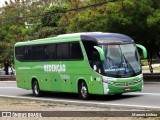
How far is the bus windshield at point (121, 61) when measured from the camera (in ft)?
60.3

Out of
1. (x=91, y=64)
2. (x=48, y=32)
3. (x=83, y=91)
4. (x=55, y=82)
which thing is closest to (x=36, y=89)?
(x=55, y=82)

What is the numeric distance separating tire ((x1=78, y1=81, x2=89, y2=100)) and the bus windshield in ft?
5.59

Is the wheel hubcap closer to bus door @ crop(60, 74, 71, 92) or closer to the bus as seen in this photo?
the bus

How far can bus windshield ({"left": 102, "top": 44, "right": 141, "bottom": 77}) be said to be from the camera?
1838 centimetres

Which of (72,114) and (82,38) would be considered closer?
(72,114)

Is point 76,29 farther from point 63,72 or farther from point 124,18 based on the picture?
point 63,72

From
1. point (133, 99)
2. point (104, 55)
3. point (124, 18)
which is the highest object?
point (124, 18)

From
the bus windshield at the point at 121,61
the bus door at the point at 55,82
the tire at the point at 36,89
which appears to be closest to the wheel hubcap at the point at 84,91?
the bus windshield at the point at 121,61

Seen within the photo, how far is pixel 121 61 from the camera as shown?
18594 mm

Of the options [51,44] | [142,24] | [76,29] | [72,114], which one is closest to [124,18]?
[142,24]

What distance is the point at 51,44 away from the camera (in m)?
21.8

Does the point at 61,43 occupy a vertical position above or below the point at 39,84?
above

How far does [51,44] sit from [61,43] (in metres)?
0.99

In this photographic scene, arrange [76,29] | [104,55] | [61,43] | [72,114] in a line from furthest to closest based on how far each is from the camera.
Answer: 1. [76,29]
2. [61,43]
3. [104,55]
4. [72,114]
